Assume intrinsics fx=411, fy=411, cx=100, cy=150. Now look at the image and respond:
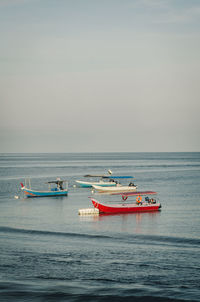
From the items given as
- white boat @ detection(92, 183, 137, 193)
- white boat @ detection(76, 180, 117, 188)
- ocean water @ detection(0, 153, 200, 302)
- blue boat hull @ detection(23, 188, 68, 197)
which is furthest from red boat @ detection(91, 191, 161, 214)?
white boat @ detection(76, 180, 117, 188)

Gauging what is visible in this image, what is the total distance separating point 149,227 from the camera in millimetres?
45250

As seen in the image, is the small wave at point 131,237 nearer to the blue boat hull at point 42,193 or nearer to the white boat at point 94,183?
the blue boat hull at point 42,193

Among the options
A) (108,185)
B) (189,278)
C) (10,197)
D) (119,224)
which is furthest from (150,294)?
(108,185)

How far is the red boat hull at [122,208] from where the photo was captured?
54.4 metres

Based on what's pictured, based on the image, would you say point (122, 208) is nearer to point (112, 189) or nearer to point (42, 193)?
point (42, 193)

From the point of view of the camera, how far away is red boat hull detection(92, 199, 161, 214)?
2143 inches

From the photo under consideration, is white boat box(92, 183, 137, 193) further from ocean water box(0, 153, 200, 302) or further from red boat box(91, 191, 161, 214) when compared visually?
ocean water box(0, 153, 200, 302)

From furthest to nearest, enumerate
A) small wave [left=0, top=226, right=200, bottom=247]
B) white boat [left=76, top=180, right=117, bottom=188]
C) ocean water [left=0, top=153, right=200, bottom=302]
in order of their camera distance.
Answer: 1. white boat [left=76, top=180, right=117, bottom=188]
2. small wave [left=0, top=226, right=200, bottom=247]
3. ocean water [left=0, top=153, right=200, bottom=302]

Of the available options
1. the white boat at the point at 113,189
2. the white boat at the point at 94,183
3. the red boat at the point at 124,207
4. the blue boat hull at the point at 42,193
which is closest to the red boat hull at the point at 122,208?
the red boat at the point at 124,207

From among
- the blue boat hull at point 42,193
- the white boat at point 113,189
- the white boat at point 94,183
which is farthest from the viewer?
the white boat at point 94,183

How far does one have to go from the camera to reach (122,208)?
55.2 m


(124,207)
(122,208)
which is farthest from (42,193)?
(124,207)

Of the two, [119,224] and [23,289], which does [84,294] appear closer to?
[23,289]

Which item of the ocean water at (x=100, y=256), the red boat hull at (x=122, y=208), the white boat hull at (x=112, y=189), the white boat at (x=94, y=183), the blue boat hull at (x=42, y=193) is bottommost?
the ocean water at (x=100, y=256)
